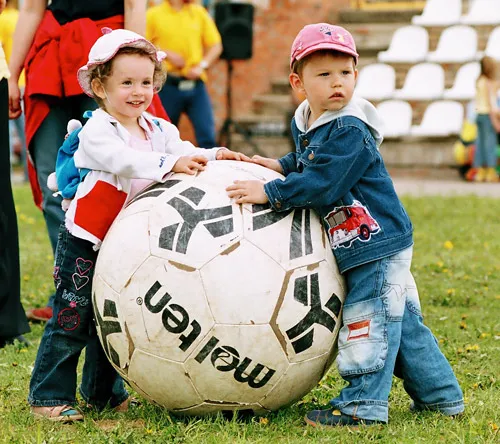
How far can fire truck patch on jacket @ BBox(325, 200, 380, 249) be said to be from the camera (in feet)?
13.3

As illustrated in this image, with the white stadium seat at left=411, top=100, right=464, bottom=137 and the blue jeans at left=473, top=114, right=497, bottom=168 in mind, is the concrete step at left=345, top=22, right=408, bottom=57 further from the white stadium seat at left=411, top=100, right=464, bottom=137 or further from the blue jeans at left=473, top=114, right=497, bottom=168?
the blue jeans at left=473, top=114, right=497, bottom=168

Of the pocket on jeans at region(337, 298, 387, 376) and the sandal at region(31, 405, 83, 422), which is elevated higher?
the pocket on jeans at region(337, 298, 387, 376)

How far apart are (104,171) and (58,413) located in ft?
3.55

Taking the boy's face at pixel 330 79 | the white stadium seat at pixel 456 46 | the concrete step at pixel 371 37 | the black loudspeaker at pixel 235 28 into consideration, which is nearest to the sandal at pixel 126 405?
the boy's face at pixel 330 79

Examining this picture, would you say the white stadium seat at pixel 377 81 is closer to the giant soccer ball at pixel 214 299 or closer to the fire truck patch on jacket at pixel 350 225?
the fire truck patch on jacket at pixel 350 225

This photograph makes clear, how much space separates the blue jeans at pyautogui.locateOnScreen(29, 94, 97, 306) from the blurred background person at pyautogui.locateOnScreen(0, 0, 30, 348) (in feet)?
0.60

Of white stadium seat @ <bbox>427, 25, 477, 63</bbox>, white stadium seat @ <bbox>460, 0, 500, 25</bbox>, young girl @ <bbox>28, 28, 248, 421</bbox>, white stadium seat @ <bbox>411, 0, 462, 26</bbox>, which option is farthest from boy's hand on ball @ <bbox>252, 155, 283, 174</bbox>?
white stadium seat @ <bbox>411, 0, 462, 26</bbox>

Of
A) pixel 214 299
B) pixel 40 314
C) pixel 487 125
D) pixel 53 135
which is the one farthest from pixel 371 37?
pixel 214 299

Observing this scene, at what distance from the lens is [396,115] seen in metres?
17.8

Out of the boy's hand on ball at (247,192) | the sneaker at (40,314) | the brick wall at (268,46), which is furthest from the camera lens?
the brick wall at (268,46)

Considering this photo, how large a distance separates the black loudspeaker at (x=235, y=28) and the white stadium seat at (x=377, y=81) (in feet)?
9.44

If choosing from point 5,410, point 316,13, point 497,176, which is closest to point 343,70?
point 5,410

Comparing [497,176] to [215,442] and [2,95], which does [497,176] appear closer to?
[2,95]

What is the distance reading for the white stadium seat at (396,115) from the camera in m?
17.3
